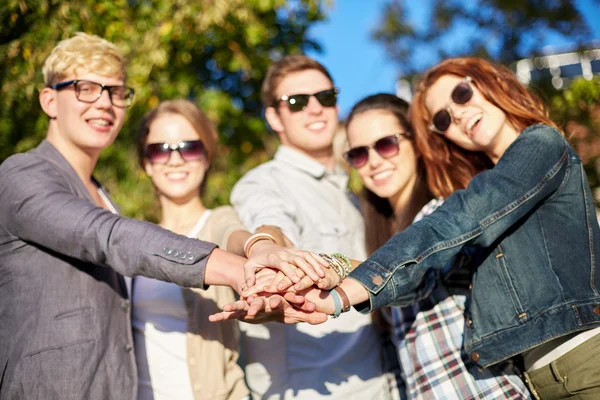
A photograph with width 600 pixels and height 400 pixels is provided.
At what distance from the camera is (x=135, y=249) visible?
2.48m

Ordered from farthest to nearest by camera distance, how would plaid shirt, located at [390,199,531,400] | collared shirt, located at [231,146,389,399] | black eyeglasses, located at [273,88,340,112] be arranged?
black eyeglasses, located at [273,88,340,112] → collared shirt, located at [231,146,389,399] → plaid shirt, located at [390,199,531,400]

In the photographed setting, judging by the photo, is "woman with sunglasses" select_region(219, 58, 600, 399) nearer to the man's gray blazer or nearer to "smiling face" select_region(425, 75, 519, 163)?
A: "smiling face" select_region(425, 75, 519, 163)

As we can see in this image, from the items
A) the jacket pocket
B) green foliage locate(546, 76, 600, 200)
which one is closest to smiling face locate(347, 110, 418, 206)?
Result: green foliage locate(546, 76, 600, 200)

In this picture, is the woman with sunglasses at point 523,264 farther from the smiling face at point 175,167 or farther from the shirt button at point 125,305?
the smiling face at point 175,167

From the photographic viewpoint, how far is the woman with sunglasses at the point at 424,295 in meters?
2.84

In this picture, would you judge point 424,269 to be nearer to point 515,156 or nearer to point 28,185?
point 515,156

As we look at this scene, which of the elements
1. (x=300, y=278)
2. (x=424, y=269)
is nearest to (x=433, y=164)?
(x=424, y=269)

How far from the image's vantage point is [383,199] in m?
3.78

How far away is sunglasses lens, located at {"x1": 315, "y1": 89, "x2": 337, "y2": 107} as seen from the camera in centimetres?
386

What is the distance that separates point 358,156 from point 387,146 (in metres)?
0.19

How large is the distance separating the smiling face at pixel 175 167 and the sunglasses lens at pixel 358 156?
0.89 meters

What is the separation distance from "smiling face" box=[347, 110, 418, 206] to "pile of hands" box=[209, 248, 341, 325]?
1133mm

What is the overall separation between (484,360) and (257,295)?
1.04 metres

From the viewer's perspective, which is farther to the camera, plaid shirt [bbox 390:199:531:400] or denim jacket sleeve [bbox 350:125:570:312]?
plaid shirt [bbox 390:199:531:400]
